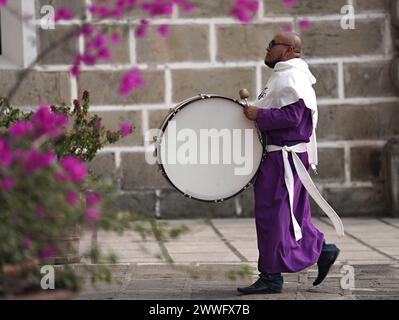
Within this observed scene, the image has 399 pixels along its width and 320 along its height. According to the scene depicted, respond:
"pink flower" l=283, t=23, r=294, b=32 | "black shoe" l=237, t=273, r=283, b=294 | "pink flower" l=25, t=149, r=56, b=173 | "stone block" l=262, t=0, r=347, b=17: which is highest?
"stone block" l=262, t=0, r=347, b=17

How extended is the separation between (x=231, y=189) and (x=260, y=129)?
0.35m

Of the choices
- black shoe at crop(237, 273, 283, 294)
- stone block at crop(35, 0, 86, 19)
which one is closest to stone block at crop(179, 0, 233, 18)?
stone block at crop(35, 0, 86, 19)

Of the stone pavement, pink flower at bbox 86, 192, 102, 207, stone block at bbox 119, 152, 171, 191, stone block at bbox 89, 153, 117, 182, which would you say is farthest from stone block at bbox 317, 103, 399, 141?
pink flower at bbox 86, 192, 102, 207

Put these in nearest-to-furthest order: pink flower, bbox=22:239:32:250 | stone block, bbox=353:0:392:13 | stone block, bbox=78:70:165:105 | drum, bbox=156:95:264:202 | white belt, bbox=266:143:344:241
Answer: pink flower, bbox=22:239:32:250, drum, bbox=156:95:264:202, white belt, bbox=266:143:344:241, stone block, bbox=78:70:165:105, stone block, bbox=353:0:392:13

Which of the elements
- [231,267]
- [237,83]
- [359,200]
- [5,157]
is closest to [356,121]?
[359,200]

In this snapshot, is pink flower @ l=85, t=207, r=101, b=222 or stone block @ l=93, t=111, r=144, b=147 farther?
stone block @ l=93, t=111, r=144, b=147

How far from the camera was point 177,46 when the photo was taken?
892cm

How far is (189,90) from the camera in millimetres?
8930

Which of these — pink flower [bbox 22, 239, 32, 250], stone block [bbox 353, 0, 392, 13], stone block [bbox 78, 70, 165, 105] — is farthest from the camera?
stone block [bbox 353, 0, 392, 13]

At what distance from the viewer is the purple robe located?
18.5 ft

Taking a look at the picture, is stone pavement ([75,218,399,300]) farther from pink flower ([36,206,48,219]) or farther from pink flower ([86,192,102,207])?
pink flower ([36,206,48,219])

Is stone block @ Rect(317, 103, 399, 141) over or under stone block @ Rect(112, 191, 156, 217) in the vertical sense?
over

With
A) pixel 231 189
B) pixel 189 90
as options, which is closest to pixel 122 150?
pixel 189 90

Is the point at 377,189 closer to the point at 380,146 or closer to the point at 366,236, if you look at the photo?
the point at 380,146
